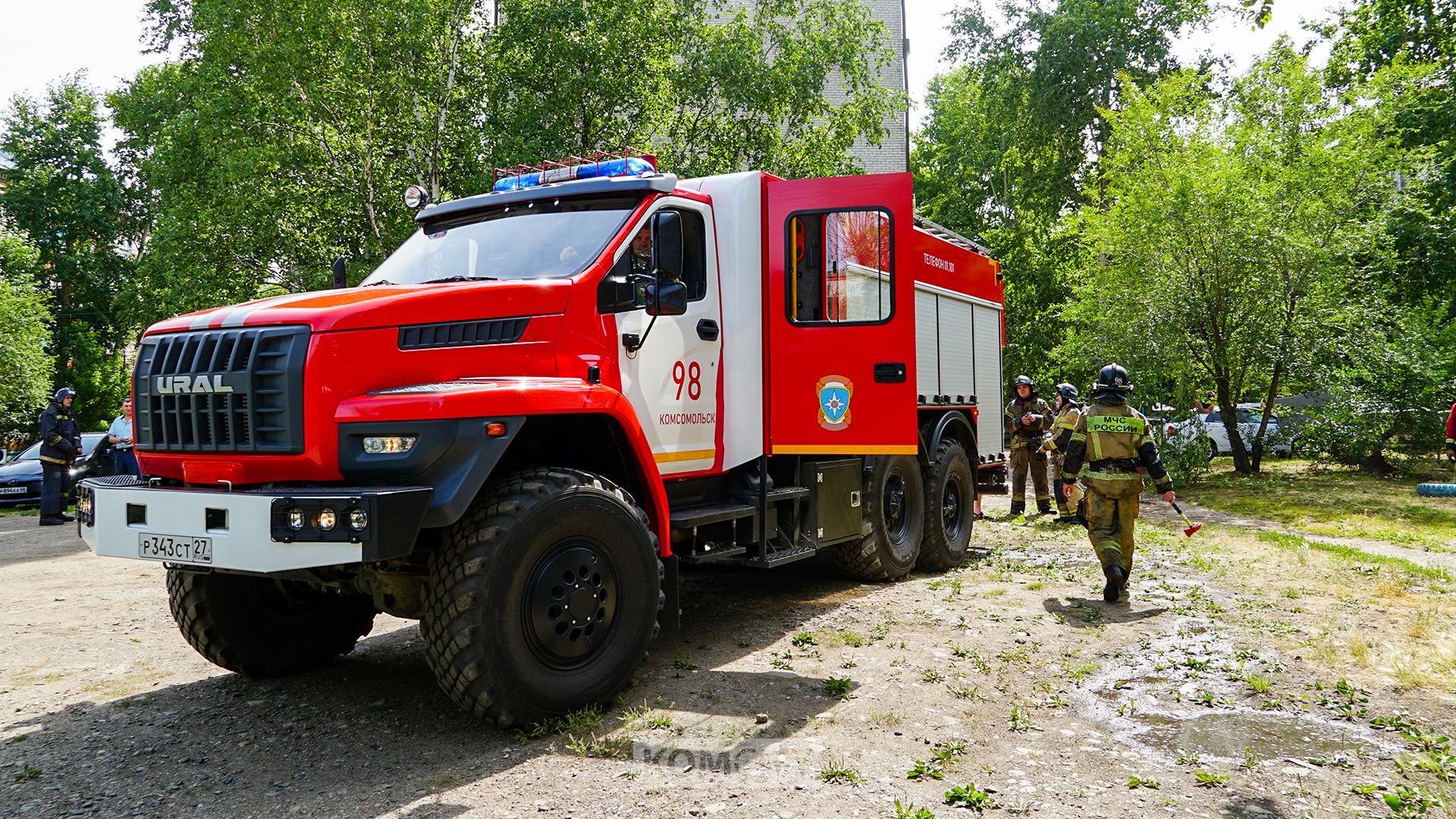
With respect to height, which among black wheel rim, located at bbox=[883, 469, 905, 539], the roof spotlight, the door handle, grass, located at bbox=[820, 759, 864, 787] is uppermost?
the roof spotlight

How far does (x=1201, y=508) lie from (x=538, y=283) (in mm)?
12674

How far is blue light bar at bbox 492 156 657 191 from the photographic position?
623cm

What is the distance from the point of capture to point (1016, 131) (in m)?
30.5

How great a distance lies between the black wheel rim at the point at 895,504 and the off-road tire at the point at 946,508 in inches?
15.2

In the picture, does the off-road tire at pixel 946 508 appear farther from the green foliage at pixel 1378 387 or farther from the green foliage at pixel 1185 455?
the green foliage at pixel 1378 387

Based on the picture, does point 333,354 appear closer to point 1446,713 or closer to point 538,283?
point 538,283

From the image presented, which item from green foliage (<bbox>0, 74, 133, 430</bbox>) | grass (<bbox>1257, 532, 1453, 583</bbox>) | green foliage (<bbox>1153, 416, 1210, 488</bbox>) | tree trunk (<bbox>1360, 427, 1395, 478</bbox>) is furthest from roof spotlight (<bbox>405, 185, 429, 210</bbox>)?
green foliage (<bbox>0, 74, 133, 430</bbox>)

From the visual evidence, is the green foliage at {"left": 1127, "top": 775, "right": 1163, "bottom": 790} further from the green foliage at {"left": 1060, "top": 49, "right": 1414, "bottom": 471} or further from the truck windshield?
the green foliage at {"left": 1060, "top": 49, "right": 1414, "bottom": 471}

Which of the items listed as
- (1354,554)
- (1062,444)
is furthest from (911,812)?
(1062,444)

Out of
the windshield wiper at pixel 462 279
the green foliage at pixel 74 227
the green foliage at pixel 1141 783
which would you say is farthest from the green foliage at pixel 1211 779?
the green foliage at pixel 74 227

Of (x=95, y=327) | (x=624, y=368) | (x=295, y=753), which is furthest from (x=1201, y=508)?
(x=95, y=327)

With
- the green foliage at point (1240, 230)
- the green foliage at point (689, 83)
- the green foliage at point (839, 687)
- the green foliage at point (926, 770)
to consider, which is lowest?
the green foliage at point (926, 770)

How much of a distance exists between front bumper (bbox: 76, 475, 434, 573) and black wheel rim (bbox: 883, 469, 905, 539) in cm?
499

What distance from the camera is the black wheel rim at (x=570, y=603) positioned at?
455cm
